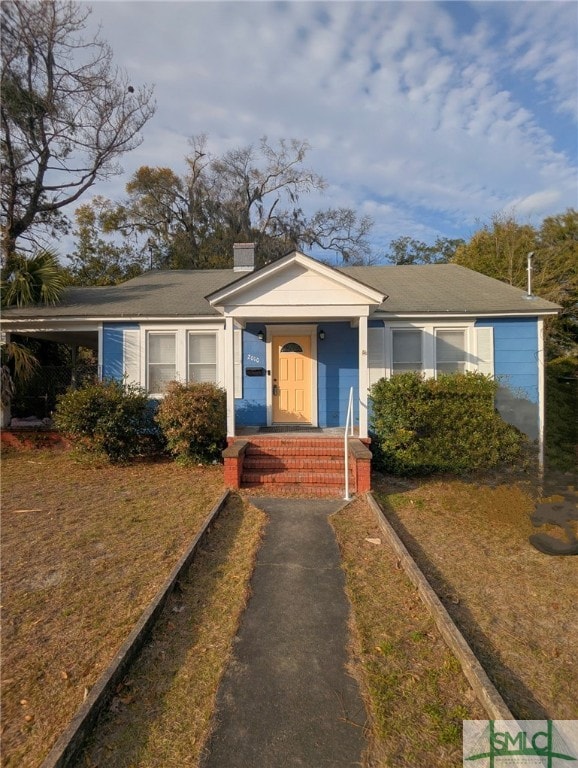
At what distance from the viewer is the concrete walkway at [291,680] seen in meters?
2.25

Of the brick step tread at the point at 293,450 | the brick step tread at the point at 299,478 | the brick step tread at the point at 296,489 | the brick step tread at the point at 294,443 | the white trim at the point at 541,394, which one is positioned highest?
the white trim at the point at 541,394

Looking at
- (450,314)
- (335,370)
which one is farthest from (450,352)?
(335,370)

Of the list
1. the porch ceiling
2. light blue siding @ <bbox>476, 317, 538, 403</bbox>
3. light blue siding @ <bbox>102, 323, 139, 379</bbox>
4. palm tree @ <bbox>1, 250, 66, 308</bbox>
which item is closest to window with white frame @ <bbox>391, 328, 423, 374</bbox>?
light blue siding @ <bbox>476, 317, 538, 403</bbox>

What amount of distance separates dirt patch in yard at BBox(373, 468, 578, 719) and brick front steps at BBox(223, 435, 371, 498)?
0.64 meters

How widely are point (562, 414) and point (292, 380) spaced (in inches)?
349

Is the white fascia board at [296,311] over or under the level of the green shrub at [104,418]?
over

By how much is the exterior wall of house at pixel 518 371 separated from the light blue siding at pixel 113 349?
8293 mm

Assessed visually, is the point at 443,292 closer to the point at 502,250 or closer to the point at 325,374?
the point at 325,374

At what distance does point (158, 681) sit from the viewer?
272cm

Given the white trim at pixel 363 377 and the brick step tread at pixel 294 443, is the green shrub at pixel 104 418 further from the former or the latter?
the white trim at pixel 363 377

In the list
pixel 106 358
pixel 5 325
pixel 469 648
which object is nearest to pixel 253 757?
pixel 469 648

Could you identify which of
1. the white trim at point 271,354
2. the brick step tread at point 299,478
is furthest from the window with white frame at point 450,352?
the brick step tread at point 299,478

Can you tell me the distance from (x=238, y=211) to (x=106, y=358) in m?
23.4

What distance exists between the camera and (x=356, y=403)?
388 inches
